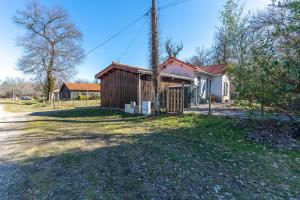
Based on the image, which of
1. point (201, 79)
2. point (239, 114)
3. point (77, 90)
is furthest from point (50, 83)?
point (239, 114)

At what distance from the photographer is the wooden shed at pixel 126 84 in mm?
12156

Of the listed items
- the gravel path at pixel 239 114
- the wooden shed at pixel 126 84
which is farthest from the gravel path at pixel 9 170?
the wooden shed at pixel 126 84

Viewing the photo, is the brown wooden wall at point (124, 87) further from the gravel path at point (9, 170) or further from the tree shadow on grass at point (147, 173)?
the gravel path at point (9, 170)

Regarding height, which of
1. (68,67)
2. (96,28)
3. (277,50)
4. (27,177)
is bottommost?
(27,177)

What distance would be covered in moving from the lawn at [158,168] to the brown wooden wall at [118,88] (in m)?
6.36

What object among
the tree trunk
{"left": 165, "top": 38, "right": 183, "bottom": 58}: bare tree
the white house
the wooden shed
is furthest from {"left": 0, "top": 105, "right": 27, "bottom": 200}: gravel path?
{"left": 165, "top": 38, "right": 183, "bottom": 58}: bare tree

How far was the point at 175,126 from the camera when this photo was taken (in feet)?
25.9

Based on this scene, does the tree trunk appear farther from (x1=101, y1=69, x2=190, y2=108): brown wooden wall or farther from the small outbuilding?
(x1=101, y1=69, x2=190, y2=108): brown wooden wall

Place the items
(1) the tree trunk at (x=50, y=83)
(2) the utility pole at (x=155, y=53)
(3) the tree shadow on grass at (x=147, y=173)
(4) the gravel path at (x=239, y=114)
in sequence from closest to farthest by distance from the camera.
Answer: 1. (3) the tree shadow on grass at (x=147, y=173)
2. (4) the gravel path at (x=239, y=114)
3. (2) the utility pole at (x=155, y=53)
4. (1) the tree trunk at (x=50, y=83)

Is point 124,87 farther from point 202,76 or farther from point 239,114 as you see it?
point 202,76

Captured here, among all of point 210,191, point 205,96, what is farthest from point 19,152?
point 205,96

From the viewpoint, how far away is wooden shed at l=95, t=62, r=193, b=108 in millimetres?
12156

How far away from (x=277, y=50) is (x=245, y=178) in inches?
152

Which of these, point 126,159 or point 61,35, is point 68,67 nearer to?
point 61,35
